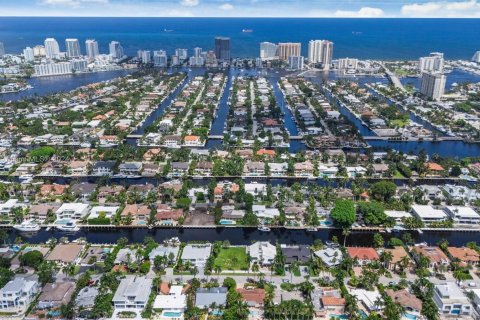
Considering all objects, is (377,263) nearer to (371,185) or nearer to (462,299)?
(462,299)

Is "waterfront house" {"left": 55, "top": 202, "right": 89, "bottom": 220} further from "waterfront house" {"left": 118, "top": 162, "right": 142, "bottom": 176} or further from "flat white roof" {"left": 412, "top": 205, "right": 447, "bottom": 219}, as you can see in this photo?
"flat white roof" {"left": 412, "top": 205, "right": 447, "bottom": 219}

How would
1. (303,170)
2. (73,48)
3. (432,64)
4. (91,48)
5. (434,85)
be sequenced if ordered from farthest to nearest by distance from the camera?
(73,48) → (91,48) → (432,64) → (434,85) → (303,170)

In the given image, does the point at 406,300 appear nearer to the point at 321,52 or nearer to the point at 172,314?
the point at 172,314

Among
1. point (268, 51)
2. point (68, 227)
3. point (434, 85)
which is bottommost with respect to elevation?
point (68, 227)

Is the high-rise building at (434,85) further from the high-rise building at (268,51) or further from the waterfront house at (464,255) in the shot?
the high-rise building at (268,51)

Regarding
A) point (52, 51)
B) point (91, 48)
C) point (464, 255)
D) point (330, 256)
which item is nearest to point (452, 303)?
point (464, 255)

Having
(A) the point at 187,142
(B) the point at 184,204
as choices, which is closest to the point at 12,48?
(A) the point at 187,142
